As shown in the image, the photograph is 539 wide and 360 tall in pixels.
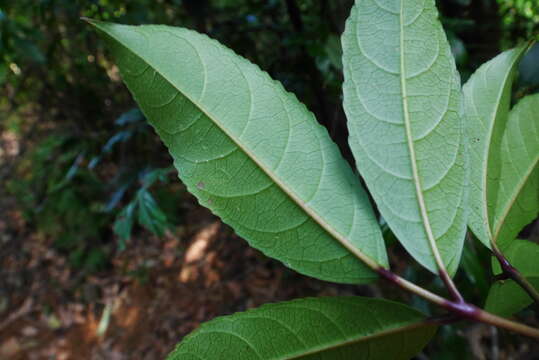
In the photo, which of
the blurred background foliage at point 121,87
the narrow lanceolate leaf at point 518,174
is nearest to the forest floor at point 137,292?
the blurred background foliage at point 121,87

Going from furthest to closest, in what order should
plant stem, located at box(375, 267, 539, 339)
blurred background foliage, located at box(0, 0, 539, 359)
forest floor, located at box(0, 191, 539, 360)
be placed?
forest floor, located at box(0, 191, 539, 360), blurred background foliage, located at box(0, 0, 539, 359), plant stem, located at box(375, 267, 539, 339)

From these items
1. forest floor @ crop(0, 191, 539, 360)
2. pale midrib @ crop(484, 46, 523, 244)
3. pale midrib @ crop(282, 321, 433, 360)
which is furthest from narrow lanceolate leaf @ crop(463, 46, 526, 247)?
forest floor @ crop(0, 191, 539, 360)

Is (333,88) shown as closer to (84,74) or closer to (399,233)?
(399,233)

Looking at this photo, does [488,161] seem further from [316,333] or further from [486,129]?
[316,333]

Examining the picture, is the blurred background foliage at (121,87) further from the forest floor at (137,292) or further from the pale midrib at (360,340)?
the pale midrib at (360,340)

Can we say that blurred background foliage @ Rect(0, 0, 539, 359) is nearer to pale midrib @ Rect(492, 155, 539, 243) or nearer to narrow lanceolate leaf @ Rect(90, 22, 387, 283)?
pale midrib @ Rect(492, 155, 539, 243)

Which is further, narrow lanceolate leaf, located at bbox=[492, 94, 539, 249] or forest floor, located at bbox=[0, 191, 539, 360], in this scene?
forest floor, located at bbox=[0, 191, 539, 360]
